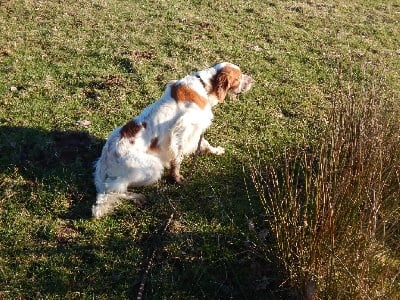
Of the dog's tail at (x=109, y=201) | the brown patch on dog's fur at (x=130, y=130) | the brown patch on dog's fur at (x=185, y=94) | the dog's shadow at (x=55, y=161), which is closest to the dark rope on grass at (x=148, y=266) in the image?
the dog's tail at (x=109, y=201)

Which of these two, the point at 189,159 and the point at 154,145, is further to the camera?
the point at 189,159

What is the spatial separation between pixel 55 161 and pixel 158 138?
1.45m

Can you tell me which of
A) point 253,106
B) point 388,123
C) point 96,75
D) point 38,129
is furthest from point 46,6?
point 388,123

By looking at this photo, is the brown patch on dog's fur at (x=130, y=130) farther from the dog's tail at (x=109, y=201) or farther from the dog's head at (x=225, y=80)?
the dog's head at (x=225, y=80)

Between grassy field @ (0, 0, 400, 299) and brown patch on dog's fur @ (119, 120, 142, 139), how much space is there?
0.75 meters

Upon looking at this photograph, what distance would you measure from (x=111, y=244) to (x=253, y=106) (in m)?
3.75

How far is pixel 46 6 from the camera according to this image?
1052cm

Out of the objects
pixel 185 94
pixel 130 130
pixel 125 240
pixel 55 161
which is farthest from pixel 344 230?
pixel 55 161

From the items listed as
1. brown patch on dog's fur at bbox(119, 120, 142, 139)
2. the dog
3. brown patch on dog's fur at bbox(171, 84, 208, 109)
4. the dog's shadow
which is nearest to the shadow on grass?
the dog's shadow

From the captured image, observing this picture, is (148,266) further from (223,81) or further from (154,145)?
(223,81)

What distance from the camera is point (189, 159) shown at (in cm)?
668

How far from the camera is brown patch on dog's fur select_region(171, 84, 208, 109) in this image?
5977 mm

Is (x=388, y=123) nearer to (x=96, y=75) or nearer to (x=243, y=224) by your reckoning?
(x=243, y=224)

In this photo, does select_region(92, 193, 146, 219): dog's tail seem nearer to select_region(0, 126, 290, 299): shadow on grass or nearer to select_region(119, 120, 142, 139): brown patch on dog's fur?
select_region(0, 126, 290, 299): shadow on grass
